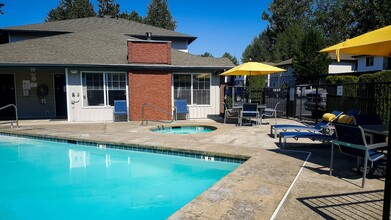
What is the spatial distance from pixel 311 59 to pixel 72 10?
1374 inches

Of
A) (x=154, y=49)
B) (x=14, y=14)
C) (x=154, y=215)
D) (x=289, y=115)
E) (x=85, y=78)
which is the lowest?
(x=154, y=215)

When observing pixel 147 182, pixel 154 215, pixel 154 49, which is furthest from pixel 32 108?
pixel 154 215

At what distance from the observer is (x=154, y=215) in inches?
172

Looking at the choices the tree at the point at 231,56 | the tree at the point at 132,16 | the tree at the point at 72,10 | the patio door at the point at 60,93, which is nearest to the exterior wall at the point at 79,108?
the patio door at the point at 60,93

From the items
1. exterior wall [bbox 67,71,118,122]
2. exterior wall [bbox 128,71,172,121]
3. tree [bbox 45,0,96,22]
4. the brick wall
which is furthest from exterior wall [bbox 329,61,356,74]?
tree [bbox 45,0,96,22]

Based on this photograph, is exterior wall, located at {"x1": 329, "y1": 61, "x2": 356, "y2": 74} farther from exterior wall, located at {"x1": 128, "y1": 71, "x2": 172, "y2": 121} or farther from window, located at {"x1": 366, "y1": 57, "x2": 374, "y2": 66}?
exterior wall, located at {"x1": 128, "y1": 71, "x2": 172, "y2": 121}

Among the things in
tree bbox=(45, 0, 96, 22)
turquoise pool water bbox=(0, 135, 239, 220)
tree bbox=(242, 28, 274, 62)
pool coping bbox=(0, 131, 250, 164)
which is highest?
tree bbox=(45, 0, 96, 22)

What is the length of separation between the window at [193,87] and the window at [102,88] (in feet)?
8.77

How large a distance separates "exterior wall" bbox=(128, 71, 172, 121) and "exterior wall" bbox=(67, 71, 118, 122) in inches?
47.8

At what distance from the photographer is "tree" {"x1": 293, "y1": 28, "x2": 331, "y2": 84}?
26.4 meters

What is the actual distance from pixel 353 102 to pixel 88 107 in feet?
37.5

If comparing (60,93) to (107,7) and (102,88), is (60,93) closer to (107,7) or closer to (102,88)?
(102,88)

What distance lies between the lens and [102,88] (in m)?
12.8

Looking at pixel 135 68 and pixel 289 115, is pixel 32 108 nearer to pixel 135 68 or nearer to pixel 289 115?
pixel 135 68
